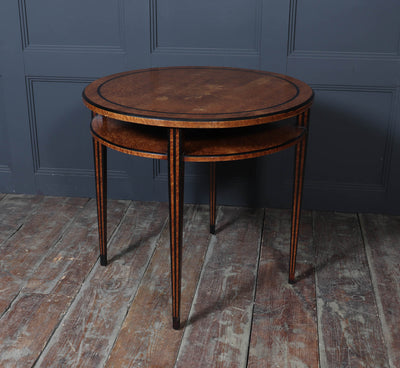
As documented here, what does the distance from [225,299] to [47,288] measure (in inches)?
31.3

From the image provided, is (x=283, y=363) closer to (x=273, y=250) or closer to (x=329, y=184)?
(x=273, y=250)

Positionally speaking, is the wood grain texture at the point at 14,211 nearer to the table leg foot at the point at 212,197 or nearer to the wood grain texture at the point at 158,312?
the wood grain texture at the point at 158,312

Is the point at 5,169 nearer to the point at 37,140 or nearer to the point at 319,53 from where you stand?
the point at 37,140

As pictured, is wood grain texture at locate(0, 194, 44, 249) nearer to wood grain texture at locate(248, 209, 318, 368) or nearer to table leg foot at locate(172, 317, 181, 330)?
table leg foot at locate(172, 317, 181, 330)

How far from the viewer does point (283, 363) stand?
6.48 feet

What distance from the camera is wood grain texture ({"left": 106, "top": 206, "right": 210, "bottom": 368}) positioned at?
2.00 meters

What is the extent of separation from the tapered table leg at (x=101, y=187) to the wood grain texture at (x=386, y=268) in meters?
1.26

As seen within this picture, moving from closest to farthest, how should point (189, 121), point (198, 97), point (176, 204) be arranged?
point (189, 121) → point (176, 204) → point (198, 97)

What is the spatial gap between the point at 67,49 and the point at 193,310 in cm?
168

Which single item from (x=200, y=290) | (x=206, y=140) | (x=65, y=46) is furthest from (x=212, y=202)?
(x=65, y=46)

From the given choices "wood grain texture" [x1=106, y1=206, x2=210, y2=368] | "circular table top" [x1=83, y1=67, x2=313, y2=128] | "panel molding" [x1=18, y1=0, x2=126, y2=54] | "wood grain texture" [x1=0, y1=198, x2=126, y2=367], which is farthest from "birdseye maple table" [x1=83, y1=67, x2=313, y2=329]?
"panel molding" [x1=18, y1=0, x2=126, y2=54]

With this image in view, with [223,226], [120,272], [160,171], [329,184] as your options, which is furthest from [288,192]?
[120,272]

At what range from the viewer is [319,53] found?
9.52 ft

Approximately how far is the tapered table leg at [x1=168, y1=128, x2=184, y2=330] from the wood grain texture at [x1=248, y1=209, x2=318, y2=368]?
1.11 ft
